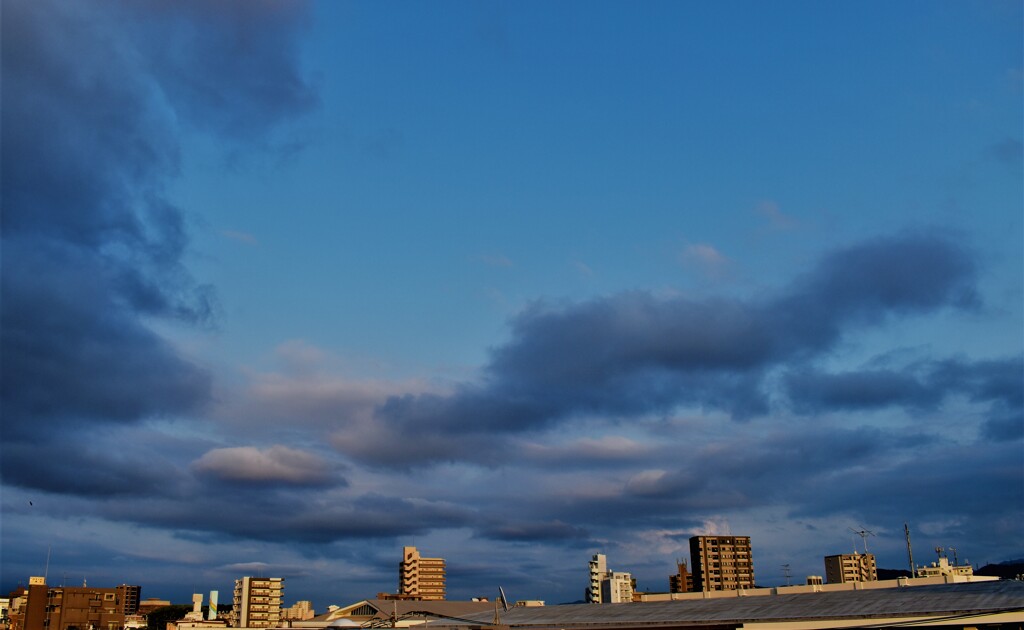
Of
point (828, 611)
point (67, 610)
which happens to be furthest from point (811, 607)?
point (67, 610)

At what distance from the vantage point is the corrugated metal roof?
89.6m

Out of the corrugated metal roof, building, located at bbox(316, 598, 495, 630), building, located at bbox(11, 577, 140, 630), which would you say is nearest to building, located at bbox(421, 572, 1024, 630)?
the corrugated metal roof

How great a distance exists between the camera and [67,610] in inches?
7446

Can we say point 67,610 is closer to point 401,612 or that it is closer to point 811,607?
point 401,612

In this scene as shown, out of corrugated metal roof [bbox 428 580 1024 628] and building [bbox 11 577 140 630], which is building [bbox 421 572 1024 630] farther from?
building [bbox 11 577 140 630]

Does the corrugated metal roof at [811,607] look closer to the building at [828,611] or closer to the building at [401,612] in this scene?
the building at [828,611]

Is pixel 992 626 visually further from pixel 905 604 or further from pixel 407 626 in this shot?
pixel 407 626

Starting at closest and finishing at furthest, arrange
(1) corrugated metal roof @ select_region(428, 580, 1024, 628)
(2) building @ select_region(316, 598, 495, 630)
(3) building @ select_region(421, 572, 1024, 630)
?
1. (3) building @ select_region(421, 572, 1024, 630)
2. (1) corrugated metal roof @ select_region(428, 580, 1024, 628)
3. (2) building @ select_region(316, 598, 495, 630)

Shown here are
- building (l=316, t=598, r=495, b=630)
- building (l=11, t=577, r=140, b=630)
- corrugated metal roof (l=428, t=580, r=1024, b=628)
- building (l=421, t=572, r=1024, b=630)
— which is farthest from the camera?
building (l=11, t=577, r=140, b=630)

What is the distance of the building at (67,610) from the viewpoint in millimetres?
186750

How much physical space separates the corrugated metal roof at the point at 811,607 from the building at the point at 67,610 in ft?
353

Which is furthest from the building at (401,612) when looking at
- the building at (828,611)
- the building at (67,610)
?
the building at (67,610)

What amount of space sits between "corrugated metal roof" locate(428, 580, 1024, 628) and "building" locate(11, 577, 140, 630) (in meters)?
107

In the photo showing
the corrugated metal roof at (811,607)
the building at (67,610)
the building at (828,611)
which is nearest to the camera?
the building at (828,611)
